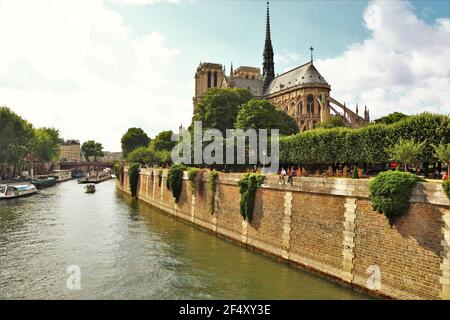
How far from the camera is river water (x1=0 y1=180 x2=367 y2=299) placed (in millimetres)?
17828

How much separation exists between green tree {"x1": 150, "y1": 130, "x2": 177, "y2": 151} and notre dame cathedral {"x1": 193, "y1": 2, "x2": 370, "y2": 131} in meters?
17.1

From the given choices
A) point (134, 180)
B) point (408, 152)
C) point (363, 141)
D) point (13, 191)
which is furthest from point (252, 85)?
point (408, 152)

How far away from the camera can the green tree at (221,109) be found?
2392 inches

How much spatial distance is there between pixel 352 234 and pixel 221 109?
4446 cm

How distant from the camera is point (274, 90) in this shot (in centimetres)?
A: 10106

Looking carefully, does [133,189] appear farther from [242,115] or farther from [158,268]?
[158,268]

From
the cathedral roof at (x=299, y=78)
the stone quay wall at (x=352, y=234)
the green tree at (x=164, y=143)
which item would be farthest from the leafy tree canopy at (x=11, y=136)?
the stone quay wall at (x=352, y=234)

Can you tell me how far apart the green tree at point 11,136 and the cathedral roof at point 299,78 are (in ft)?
187

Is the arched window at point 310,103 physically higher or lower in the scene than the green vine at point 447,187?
higher

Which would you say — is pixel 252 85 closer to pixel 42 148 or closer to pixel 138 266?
pixel 42 148

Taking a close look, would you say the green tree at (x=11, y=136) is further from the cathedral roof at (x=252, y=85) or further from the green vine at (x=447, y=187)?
the green vine at (x=447, y=187)

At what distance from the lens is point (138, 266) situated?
21.8 metres
